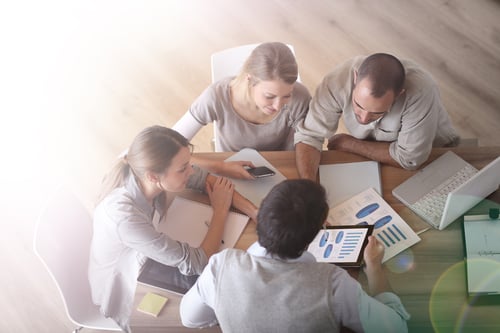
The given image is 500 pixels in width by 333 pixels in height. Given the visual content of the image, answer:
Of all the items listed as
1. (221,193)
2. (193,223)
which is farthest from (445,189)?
(193,223)

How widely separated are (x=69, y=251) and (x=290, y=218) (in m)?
0.89

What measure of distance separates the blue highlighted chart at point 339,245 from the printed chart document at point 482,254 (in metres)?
0.33

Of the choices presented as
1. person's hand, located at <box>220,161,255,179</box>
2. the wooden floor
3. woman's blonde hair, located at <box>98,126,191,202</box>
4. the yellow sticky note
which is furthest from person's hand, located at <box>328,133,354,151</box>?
the wooden floor

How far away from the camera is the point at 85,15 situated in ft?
12.2

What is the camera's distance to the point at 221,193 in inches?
72.6

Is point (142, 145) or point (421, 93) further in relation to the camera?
point (421, 93)

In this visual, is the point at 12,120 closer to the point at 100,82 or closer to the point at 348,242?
the point at 100,82

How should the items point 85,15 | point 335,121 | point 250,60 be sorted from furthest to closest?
point 85,15
point 335,121
point 250,60

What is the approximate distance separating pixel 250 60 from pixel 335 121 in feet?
1.33

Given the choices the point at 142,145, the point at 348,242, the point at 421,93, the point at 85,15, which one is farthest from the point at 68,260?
the point at 85,15

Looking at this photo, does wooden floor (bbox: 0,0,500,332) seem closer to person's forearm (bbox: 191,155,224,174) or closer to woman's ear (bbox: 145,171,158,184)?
person's forearm (bbox: 191,155,224,174)

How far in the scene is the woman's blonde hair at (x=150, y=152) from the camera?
164cm

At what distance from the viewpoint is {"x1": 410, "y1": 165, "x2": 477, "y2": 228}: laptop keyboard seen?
177cm

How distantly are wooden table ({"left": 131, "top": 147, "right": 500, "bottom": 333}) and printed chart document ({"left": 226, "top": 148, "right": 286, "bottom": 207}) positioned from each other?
134 mm
